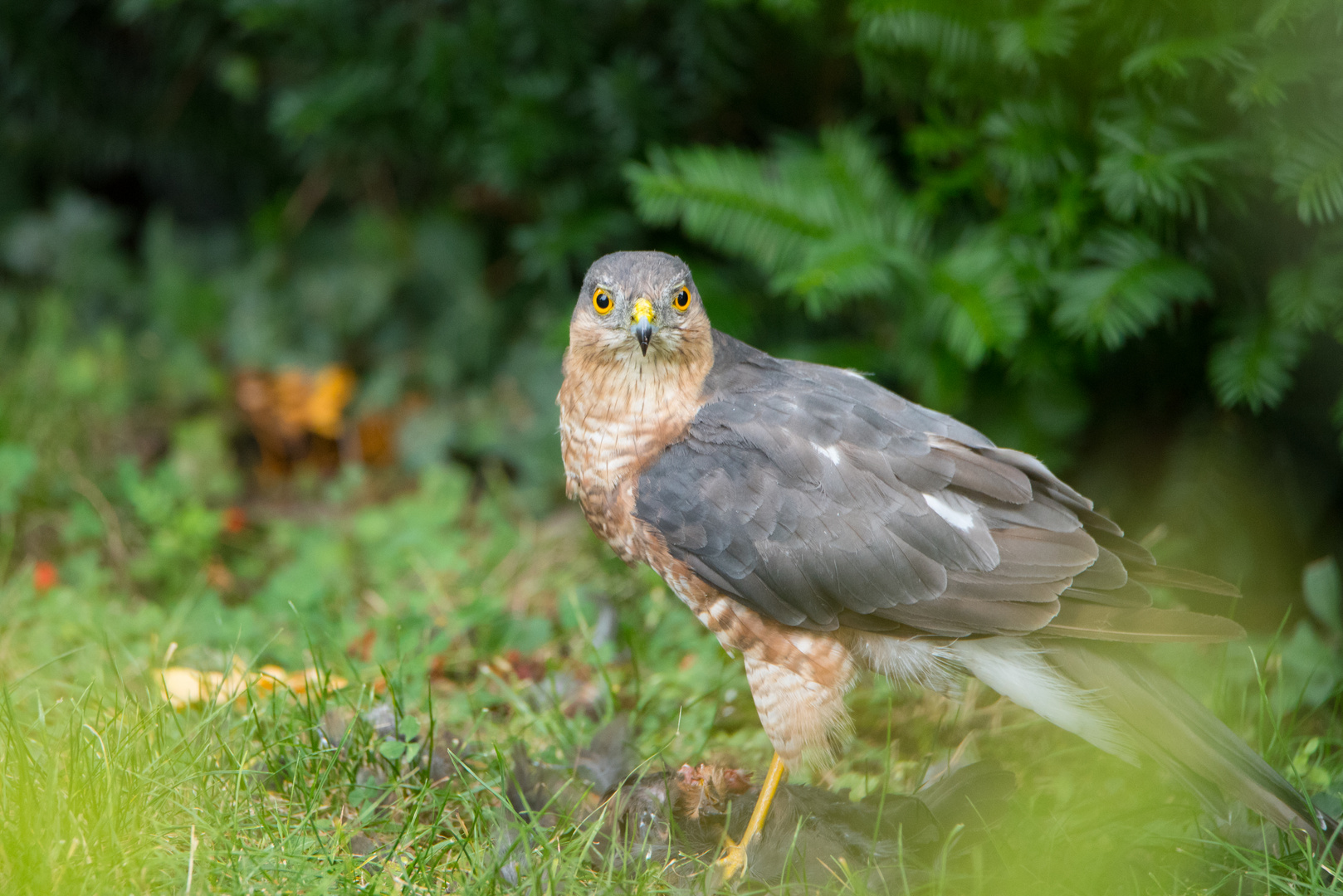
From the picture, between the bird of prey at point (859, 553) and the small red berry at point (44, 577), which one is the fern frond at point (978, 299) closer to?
the bird of prey at point (859, 553)

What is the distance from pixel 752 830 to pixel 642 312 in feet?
4.39

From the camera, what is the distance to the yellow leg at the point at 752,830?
2.59 meters

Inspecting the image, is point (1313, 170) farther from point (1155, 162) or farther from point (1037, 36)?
point (1037, 36)

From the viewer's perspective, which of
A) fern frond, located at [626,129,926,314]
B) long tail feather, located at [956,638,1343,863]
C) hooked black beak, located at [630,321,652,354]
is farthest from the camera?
fern frond, located at [626,129,926,314]

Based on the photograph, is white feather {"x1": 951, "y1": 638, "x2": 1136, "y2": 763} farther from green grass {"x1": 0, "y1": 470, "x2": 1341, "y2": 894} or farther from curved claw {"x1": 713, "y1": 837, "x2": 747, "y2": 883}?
curved claw {"x1": 713, "y1": 837, "x2": 747, "y2": 883}

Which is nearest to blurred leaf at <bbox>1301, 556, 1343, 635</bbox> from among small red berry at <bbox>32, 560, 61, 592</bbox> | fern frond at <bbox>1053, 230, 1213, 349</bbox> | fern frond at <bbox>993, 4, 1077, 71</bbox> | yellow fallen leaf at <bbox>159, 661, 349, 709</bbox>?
fern frond at <bbox>1053, 230, 1213, 349</bbox>

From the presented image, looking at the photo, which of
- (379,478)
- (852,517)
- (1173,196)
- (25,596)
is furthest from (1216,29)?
(25,596)

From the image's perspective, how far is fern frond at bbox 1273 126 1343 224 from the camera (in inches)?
118

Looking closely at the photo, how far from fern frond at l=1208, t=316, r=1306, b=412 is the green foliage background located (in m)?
0.01

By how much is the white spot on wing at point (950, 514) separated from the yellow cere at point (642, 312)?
2.75 feet

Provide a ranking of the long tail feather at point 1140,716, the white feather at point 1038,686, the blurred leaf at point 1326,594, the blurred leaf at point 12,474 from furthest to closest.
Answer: the blurred leaf at point 12,474
the blurred leaf at point 1326,594
the white feather at point 1038,686
the long tail feather at point 1140,716

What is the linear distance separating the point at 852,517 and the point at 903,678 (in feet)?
1.57

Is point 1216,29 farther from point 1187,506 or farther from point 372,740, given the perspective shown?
point 372,740

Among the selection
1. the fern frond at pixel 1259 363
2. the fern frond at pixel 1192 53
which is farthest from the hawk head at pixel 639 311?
the fern frond at pixel 1259 363
